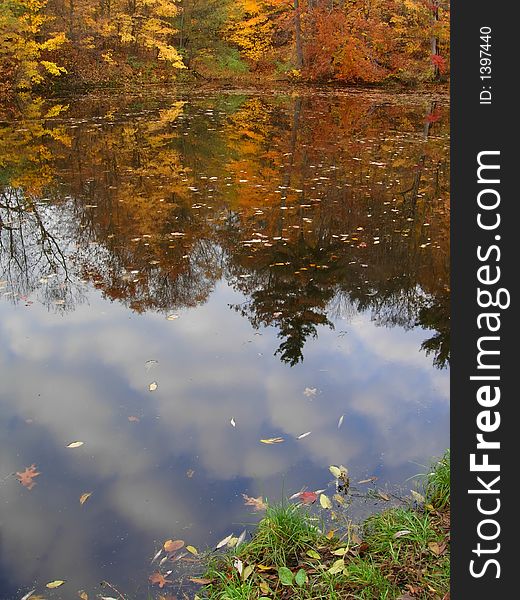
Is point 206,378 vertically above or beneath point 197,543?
above

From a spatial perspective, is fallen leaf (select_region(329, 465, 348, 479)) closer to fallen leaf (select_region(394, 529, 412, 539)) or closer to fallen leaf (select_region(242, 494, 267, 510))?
fallen leaf (select_region(242, 494, 267, 510))

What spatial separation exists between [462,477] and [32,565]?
2796 mm

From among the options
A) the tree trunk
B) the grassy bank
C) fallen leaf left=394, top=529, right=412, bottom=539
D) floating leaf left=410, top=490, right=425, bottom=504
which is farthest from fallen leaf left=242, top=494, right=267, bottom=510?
the tree trunk

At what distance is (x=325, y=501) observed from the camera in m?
3.97

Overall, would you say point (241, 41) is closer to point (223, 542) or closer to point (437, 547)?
point (223, 542)

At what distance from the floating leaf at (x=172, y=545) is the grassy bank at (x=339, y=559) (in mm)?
271

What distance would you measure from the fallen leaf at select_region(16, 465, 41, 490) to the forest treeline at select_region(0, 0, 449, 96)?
27.3 m

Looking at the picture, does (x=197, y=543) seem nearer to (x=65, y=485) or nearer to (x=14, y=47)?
(x=65, y=485)

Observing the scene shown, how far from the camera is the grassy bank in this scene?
10.1ft

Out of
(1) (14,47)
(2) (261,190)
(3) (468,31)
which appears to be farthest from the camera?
(1) (14,47)

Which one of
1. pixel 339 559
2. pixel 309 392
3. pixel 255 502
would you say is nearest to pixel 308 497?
pixel 255 502

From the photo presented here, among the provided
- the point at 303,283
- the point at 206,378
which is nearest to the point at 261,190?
the point at 303,283

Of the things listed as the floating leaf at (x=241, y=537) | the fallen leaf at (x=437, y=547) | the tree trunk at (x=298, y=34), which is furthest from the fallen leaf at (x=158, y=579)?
the tree trunk at (x=298, y=34)

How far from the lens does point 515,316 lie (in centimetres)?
198
